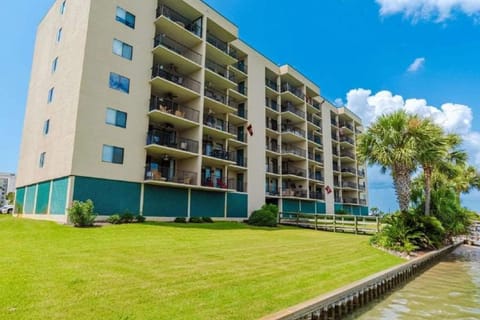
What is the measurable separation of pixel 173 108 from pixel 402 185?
732 inches

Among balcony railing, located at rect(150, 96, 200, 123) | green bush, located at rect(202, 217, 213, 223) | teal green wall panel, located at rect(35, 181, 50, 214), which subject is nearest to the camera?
teal green wall panel, located at rect(35, 181, 50, 214)

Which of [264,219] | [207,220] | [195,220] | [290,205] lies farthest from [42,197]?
[290,205]

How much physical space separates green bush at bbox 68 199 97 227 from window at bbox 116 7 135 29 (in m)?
14.2

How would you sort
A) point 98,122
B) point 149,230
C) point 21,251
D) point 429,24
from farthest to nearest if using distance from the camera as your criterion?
point 429,24 → point 98,122 → point 149,230 → point 21,251

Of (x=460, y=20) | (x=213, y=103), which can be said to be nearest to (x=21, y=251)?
(x=213, y=103)

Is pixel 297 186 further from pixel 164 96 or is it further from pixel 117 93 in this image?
pixel 117 93

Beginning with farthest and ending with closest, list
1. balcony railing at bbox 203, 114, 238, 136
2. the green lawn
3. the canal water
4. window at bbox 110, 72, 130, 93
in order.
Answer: balcony railing at bbox 203, 114, 238, 136 → window at bbox 110, 72, 130, 93 → the canal water → the green lawn

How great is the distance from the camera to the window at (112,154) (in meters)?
19.6

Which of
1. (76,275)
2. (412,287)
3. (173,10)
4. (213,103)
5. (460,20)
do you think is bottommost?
(412,287)

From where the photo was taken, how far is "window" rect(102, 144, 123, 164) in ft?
64.2

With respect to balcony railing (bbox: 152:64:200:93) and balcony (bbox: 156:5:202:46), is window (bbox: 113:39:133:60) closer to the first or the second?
balcony railing (bbox: 152:64:200:93)

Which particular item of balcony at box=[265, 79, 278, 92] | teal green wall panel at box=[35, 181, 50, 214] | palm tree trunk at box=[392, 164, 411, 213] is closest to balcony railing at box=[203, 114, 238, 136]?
balcony at box=[265, 79, 278, 92]

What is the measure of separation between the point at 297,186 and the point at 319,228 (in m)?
12.8

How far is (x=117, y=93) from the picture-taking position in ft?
68.0
